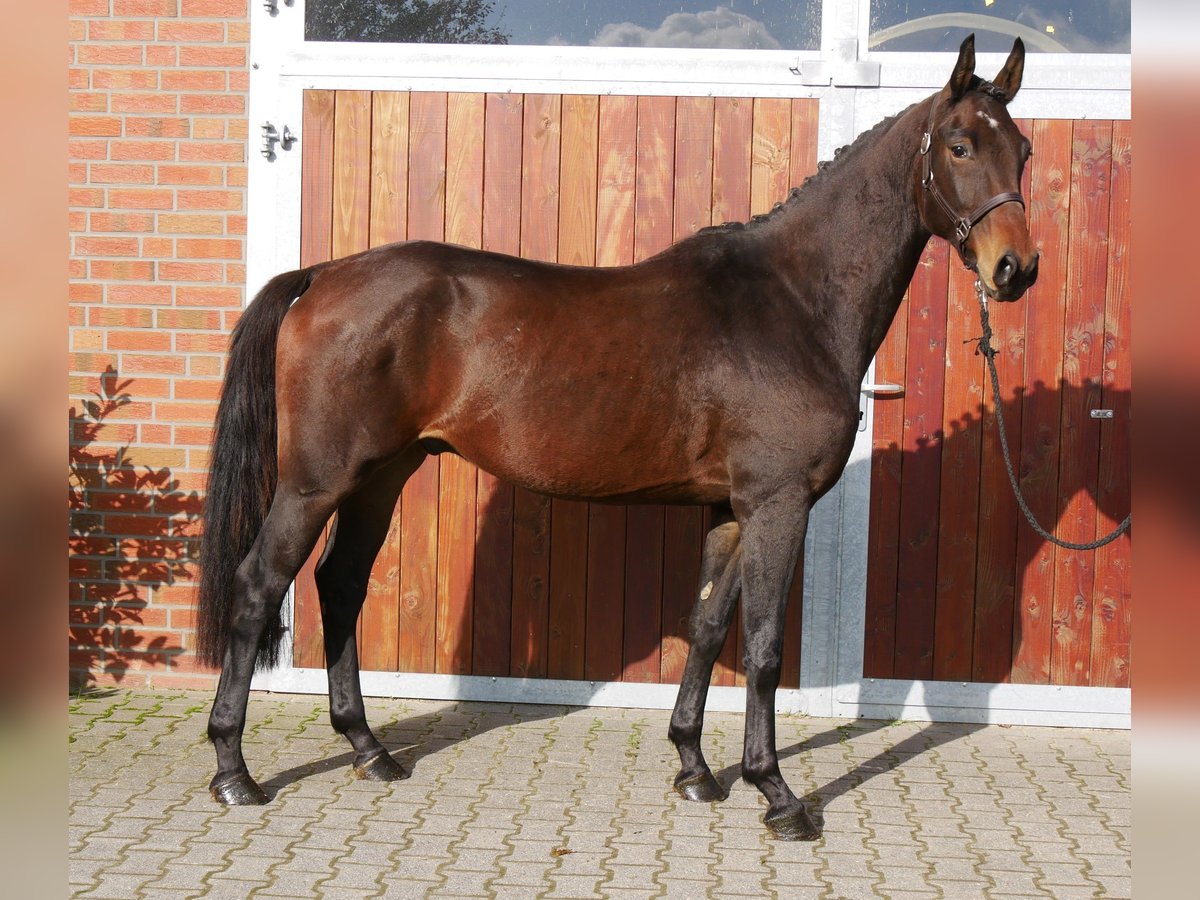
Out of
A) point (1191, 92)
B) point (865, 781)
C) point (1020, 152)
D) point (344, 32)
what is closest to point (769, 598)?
point (865, 781)

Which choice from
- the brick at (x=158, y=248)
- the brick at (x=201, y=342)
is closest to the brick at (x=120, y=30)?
the brick at (x=158, y=248)

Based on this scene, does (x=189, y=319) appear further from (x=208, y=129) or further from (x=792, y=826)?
(x=792, y=826)

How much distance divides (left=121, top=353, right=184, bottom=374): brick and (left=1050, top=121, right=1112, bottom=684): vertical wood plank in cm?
414

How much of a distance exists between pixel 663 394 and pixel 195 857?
2067mm

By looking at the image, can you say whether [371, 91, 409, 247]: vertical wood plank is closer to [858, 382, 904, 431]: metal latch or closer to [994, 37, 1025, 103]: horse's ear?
[858, 382, 904, 431]: metal latch

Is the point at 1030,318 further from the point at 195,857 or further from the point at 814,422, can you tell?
the point at 195,857

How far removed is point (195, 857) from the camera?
3.09 m

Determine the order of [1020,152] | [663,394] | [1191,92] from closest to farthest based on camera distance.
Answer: [1191,92]
[1020,152]
[663,394]

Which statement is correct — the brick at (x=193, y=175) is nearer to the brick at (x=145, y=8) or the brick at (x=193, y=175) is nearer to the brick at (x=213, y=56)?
the brick at (x=213, y=56)

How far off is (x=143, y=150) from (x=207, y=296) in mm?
748

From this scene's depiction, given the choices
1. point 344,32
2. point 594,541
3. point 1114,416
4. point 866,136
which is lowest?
Result: point 594,541

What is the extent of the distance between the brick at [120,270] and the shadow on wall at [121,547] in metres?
0.45

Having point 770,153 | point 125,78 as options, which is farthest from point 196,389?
point 770,153

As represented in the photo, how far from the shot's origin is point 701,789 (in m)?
3.77
